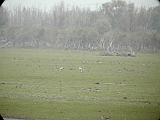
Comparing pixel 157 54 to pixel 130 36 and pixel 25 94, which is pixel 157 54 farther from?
pixel 25 94

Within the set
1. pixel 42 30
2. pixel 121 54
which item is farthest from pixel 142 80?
pixel 42 30

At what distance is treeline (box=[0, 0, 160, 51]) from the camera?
48.9m

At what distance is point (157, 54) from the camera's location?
44875 millimetres

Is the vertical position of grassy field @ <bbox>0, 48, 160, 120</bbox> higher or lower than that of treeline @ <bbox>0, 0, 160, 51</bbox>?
lower

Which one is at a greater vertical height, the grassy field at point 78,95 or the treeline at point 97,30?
the treeline at point 97,30

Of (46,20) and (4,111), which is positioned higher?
(46,20)

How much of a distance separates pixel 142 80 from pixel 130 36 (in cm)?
2691

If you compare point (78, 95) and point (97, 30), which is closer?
point (78, 95)

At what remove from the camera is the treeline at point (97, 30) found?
4894 cm

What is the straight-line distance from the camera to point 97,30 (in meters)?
54.1

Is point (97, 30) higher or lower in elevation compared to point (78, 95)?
higher

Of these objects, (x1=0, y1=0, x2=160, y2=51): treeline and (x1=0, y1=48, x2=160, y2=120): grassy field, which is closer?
(x1=0, y1=48, x2=160, y2=120): grassy field

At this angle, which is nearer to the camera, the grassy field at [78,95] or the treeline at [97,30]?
the grassy field at [78,95]

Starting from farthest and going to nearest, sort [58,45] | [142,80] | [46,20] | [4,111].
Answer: [46,20] → [58,45] → [142,80] → [4,111]
